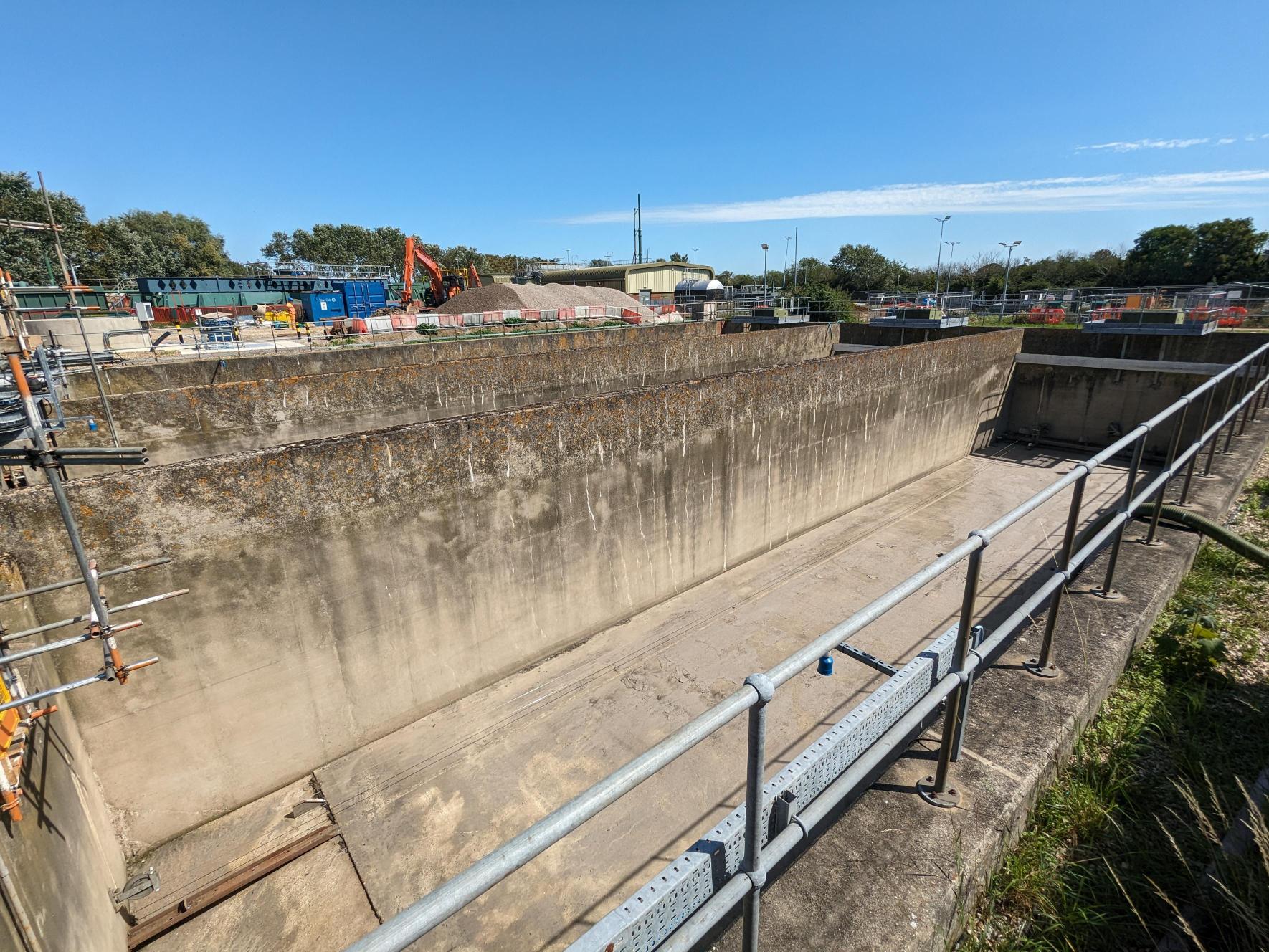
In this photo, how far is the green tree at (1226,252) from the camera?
3841 cm

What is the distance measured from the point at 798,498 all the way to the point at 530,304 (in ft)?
77.8

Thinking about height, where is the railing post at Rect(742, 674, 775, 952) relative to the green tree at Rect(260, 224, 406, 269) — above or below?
below

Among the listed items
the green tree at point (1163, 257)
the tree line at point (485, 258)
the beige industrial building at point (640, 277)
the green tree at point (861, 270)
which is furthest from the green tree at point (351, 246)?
the green tree at point (1163, 257)

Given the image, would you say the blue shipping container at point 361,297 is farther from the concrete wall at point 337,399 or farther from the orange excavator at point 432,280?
the concrete wall at point 337,399

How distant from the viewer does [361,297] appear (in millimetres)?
34688

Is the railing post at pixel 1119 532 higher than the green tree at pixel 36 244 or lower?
lower

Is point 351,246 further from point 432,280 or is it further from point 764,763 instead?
point 764,763

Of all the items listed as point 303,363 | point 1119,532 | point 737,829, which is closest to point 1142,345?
point 1119,532

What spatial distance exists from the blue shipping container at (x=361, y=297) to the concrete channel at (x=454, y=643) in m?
27.7

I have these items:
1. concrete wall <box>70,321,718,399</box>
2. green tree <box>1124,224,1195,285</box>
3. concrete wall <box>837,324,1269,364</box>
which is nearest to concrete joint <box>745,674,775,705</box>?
concrete wall <box>70,321,718,399</box>

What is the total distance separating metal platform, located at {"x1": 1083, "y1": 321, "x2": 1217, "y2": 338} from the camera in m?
12.8

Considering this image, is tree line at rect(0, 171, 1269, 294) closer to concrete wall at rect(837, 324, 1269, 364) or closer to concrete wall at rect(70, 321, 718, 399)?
concrete wall at rect(70, 321, 718, 399)

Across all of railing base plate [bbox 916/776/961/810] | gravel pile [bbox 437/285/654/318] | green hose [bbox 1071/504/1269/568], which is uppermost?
gravel pile [bbox 437/285/654/318]

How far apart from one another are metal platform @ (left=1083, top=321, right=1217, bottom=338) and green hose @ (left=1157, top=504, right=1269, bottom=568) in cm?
1222
